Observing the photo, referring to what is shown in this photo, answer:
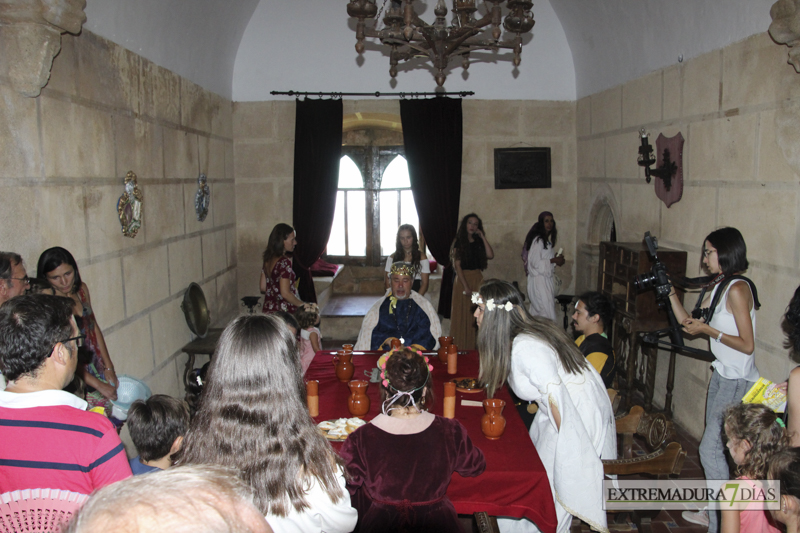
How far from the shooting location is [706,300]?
3.50 meters

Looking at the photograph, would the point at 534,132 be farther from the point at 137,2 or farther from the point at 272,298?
the point at 137,2

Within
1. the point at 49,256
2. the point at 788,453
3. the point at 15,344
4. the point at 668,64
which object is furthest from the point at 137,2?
the point at 788,453

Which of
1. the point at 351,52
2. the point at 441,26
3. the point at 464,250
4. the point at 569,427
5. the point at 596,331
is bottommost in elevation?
the point at 569,427

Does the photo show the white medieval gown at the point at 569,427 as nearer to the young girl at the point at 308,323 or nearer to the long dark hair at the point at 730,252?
the long dark hair at the point at 730,252

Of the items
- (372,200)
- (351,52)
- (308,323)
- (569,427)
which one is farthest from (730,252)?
(372,200)

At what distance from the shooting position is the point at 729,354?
126 inches

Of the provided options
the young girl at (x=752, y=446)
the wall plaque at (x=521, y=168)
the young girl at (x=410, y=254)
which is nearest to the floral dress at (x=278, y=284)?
the young girl at (x=410, y=254)

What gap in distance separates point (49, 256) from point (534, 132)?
5.71 m

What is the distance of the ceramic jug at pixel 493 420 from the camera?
99.3 inches

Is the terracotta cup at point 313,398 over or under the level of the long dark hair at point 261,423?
under

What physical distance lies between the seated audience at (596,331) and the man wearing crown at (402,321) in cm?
127

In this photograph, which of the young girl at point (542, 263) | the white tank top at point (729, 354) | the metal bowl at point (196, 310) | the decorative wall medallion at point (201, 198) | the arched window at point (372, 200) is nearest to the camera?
the white tank top at point (729, 354)

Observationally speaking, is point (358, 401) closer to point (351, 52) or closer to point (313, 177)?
point (313, 177)

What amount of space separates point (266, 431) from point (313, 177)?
5792 mm
